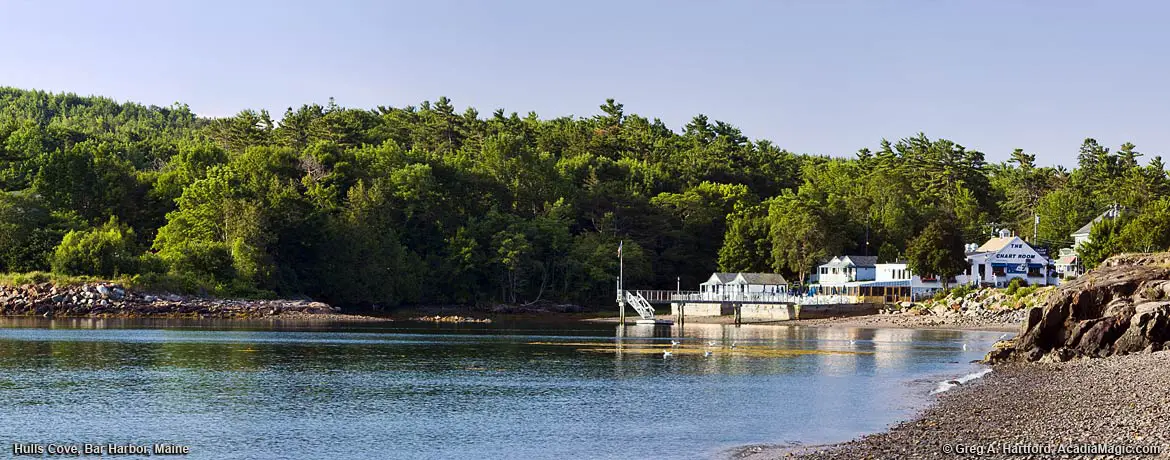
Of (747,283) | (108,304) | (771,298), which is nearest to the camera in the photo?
(108,304)

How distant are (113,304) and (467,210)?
41.9 metres

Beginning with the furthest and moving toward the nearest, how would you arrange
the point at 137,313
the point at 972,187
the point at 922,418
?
the point at 972,187
the point at 137,313
the point at 922,418

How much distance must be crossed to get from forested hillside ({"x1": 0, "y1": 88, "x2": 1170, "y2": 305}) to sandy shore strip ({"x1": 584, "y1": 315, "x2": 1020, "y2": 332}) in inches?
629

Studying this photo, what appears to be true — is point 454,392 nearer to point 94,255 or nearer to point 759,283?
point 94,255

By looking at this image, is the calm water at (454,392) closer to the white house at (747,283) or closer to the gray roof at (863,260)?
the white house at (747,283)

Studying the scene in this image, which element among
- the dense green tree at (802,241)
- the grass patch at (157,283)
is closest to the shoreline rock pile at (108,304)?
the grass patch at (157,283)

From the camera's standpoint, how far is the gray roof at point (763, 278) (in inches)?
4611

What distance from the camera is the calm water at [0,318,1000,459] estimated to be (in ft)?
102

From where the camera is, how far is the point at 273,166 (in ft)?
382

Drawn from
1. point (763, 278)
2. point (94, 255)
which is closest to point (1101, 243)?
point (763, 278)

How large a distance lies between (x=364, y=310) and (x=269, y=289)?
12.6m

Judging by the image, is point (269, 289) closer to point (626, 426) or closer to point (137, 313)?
point (137, 313)

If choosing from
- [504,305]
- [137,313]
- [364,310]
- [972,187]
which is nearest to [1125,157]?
[972,187]

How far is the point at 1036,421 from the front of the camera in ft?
95.0
